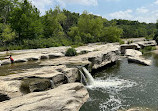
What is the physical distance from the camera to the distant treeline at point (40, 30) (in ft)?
92.3

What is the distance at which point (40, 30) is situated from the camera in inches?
1286

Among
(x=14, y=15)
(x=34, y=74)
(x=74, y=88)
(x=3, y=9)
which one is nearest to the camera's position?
(x=74, y=88)

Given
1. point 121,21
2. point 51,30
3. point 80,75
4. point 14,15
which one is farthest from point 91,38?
point 121,21

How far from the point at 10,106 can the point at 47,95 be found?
162 cm

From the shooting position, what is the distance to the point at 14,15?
28.9 m

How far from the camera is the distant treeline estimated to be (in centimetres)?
2814

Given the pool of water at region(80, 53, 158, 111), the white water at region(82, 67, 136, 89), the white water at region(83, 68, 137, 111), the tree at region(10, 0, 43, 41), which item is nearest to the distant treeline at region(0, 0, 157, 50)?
the tree at region(10, 0, 43, 41)

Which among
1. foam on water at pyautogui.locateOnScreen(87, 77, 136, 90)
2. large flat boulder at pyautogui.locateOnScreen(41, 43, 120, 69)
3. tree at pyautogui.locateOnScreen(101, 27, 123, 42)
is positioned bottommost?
foam on water at pyautogui.locateOnScreen(87, 77, 136, 90)

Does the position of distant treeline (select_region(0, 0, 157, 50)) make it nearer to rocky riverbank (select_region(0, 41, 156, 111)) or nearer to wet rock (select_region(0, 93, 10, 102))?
rocky riverbank (select_region(0, 41, 156, 111))

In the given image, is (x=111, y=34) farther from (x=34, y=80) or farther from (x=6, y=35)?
(x=34, y=80)

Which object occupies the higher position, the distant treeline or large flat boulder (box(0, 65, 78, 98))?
the distant treeline

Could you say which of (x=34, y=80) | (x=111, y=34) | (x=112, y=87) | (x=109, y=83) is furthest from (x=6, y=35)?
(x=111, y=34)

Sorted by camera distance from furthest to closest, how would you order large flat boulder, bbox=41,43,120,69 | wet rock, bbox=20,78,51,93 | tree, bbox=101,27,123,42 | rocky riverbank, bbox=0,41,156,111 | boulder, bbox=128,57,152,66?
tree, bbox=101,27,123,42 < boulder, bbox=128,57,152,66 < large flat boulder, bbox=41,43,120,69 < wet rock, bbox=20,78,51,93 < rocky riverbank, bbox=0,41,156,111

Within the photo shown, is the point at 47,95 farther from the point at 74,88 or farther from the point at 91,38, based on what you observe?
the point at 91,38
